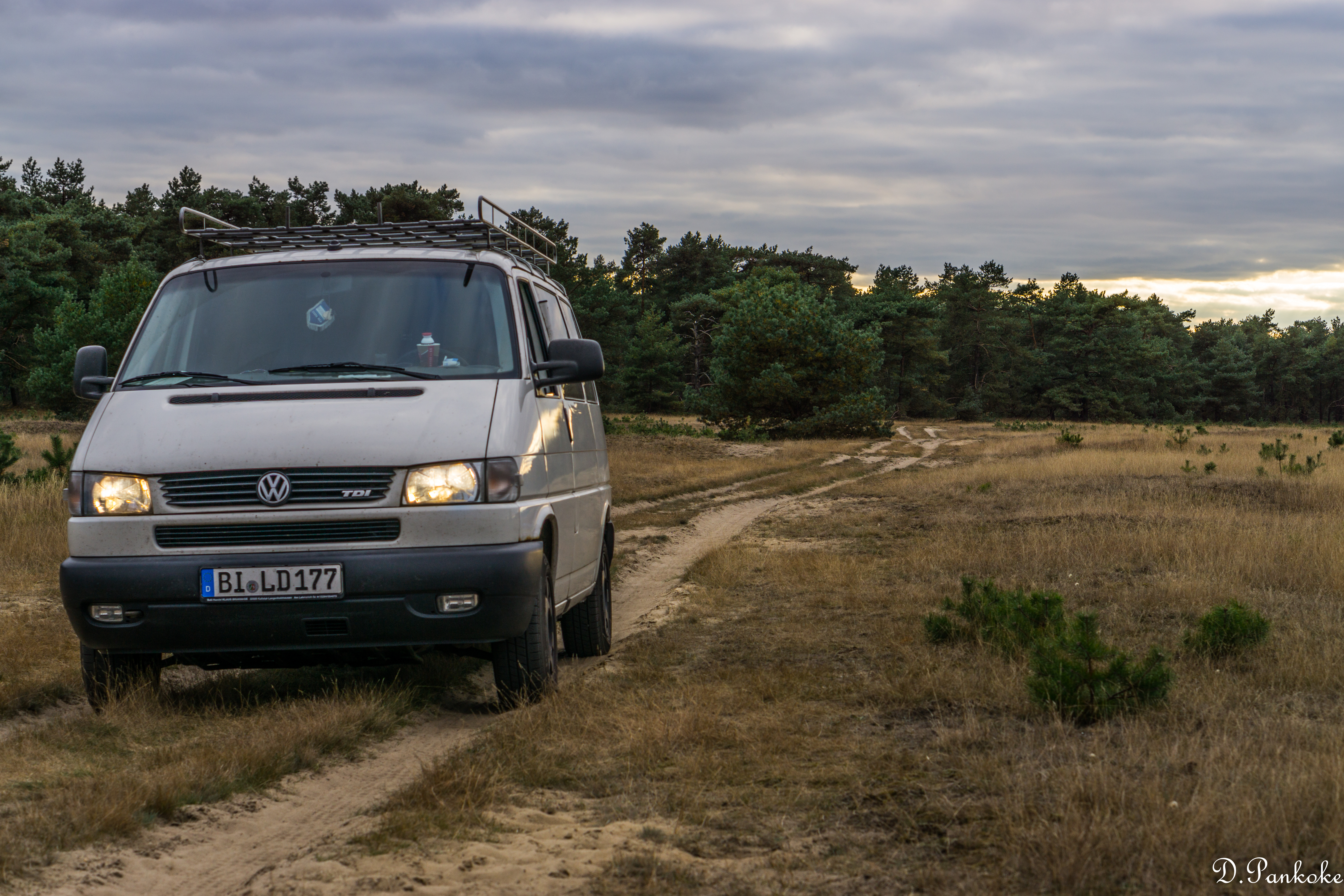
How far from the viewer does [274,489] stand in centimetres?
485

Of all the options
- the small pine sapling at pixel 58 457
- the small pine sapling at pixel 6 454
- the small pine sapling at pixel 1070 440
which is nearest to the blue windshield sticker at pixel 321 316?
the small pine sapling at pixel 58 457

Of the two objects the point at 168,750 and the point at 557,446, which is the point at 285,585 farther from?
the point at 557,446

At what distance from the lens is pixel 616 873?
327cm

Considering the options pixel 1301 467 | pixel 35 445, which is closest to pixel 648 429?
pixel 35 445

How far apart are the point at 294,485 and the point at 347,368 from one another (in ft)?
2.85

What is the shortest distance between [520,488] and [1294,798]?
3.33 meters

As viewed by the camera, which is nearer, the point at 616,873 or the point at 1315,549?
the point at 616,873

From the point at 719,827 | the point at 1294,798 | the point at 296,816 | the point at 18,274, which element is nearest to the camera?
the point at 1294,798

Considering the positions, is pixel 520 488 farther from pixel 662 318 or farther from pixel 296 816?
pixel 662 318

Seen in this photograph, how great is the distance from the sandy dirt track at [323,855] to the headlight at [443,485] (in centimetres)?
115

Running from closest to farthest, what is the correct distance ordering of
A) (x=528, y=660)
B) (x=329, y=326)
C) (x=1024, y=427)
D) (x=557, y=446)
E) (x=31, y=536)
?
(x=528, y=660) < (x=329, y=326) < (x=557, y=446) < (x=31, y=536) < (x=1024, y=427)

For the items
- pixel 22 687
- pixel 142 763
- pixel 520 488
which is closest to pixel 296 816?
pixel 142 763

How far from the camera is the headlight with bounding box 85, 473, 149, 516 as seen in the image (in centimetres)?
491

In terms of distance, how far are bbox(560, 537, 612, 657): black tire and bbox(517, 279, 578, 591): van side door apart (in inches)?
34.6
